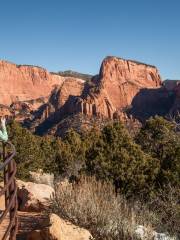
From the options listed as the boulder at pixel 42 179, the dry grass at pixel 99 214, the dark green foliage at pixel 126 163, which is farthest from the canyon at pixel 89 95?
the dry grass at pixel 99 214

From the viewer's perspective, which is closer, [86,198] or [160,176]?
[86,198]

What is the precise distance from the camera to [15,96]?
176 m

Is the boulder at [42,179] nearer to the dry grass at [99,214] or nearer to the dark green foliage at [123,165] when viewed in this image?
the dark green foliage at [123,165]

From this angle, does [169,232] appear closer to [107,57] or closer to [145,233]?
[145,233]

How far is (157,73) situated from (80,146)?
139227 mm

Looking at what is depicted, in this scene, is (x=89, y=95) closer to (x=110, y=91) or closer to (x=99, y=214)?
(x=110, y=91)

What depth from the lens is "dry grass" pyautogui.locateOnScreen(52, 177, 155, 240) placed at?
7.52m

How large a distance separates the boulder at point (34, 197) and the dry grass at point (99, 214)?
100 inches

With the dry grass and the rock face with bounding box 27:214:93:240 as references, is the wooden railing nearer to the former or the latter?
the rock face with bounding box 27:214:93:240

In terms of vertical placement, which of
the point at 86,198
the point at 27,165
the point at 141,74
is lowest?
the point at 27,165

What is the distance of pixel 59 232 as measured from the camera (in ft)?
23.9

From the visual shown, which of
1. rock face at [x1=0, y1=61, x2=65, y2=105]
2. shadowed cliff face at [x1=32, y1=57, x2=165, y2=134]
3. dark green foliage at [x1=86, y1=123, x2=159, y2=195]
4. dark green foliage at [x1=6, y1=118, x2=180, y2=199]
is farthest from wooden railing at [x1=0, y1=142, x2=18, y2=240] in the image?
rock face at [x1=0, y1=61, x2=65, y2=105]

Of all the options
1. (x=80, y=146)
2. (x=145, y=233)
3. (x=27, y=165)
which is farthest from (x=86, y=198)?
(x=80, y=146)

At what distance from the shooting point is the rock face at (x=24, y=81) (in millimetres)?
178375
